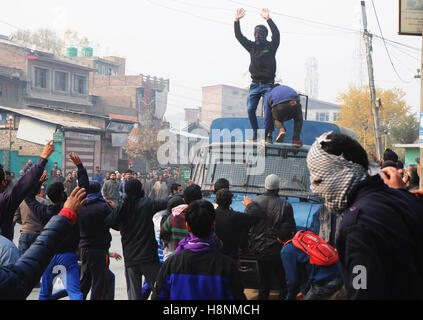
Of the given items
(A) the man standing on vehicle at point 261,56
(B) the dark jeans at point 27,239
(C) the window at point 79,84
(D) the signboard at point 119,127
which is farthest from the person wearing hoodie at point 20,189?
(C) the window at point 79,84

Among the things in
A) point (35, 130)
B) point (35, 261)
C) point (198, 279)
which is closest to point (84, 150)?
point (35, 130)

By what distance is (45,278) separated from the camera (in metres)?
6.86

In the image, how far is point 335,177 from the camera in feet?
8.68

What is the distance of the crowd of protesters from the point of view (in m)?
2.37

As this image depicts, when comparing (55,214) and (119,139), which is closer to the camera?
(55,214)

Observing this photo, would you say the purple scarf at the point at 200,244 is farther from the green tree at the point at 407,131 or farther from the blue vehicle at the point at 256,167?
the green tree at the point at 407,131

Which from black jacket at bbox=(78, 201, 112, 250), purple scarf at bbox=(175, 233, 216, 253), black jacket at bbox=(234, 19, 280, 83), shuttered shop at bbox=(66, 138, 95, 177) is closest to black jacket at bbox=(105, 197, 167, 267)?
black jacket at bbox=(78, 201, 112, 250)

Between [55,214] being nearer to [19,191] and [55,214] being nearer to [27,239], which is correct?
[27,239]

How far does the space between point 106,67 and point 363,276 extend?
3131 inches

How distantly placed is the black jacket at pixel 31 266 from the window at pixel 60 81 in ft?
171

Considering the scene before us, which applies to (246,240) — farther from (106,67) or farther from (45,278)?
(106,67)

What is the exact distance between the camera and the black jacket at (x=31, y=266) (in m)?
2.61

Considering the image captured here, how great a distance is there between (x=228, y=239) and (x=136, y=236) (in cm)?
115
